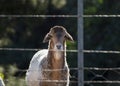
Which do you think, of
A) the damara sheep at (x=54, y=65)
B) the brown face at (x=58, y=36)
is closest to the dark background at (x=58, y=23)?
the damara sheep at (x=54, y=65)

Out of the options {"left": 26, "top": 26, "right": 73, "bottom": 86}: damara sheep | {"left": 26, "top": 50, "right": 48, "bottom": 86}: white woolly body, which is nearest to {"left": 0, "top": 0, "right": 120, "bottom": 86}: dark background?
{"left": 26, "top": 50, "right": 48, "bottom": 86}: white woolly body

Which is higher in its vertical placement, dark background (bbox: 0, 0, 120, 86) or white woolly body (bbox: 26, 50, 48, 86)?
dark background (bbox: 0, 0, 120, 86)

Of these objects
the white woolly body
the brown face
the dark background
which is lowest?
the white woolly body

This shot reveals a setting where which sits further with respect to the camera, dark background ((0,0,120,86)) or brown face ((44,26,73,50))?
dark background ((0,0,120,86))

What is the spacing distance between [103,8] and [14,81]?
7.81m

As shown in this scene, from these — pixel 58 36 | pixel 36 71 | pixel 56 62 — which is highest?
pixel 58 36

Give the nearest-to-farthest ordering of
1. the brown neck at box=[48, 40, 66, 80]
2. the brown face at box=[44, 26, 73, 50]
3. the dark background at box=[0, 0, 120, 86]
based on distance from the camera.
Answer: the brown face at box=[44, 26, 73, 50]
the brown neck at box=[48, 40, 66, 80]
the dark background at box=[0, 0, 120, 86]

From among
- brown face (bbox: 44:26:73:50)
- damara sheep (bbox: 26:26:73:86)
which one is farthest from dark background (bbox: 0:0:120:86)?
brown face (bbox: 44:26:73:50)

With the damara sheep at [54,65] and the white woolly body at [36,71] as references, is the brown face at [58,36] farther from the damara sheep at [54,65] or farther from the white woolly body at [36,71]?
the white woolly body at [36,71]

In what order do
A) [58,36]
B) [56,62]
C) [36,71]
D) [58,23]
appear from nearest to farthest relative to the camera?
1. [58,36]
2. [56,62]
3. [36,71]
4. [58,23]

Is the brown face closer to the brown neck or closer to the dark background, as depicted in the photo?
the brown neck

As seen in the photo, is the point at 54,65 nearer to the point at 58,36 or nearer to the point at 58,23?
the point at 58,36

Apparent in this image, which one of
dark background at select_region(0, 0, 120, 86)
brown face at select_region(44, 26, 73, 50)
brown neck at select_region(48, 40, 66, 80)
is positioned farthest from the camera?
dark background at select_region(0, 0, 120, 86)

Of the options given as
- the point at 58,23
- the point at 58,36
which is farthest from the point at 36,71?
the point at 58,23
